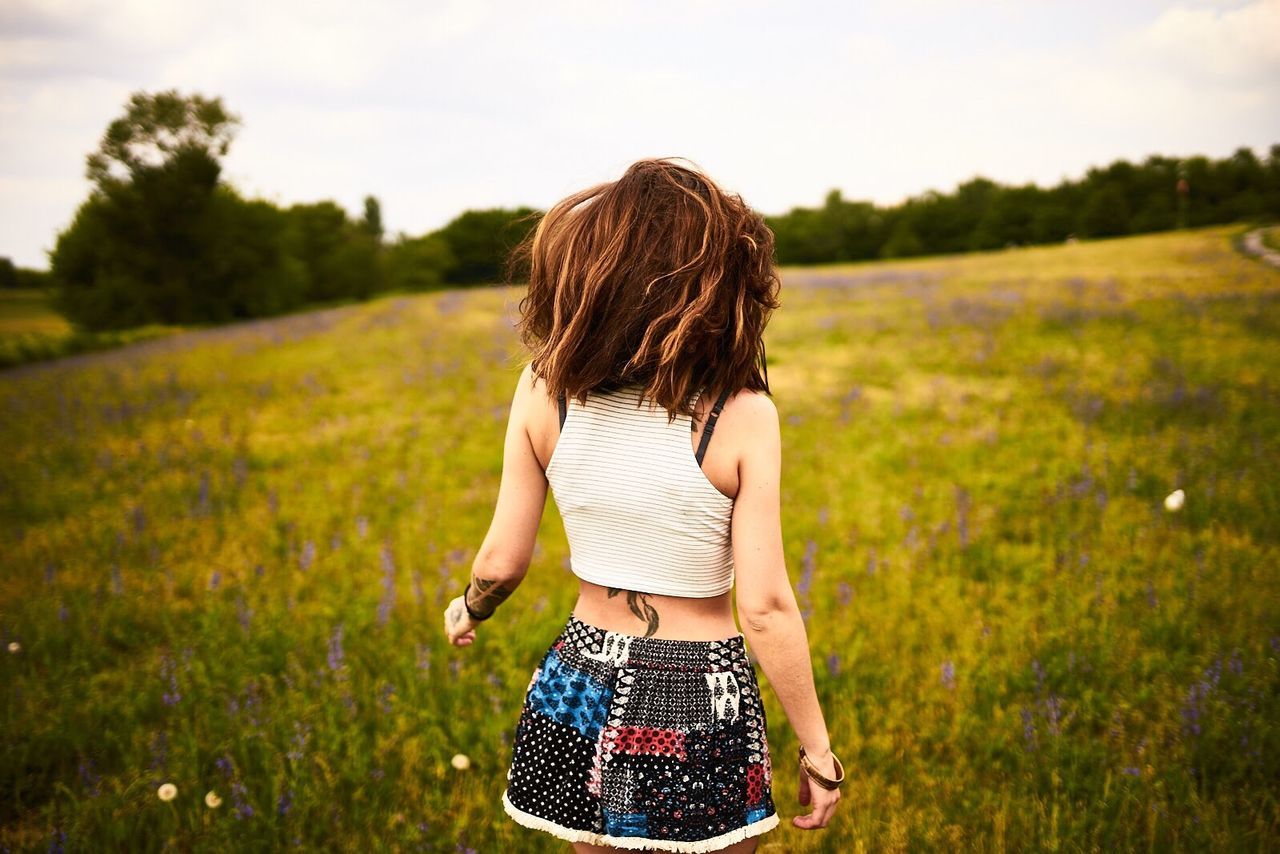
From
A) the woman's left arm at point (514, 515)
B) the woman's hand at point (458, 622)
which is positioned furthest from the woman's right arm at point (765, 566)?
the woman's hand at point (458, 622)

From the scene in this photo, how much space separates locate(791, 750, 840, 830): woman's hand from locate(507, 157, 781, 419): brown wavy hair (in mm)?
980

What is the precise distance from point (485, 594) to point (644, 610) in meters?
0.57

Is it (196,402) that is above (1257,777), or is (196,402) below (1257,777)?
above

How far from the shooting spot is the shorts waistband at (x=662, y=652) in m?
1.78

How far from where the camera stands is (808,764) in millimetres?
1795

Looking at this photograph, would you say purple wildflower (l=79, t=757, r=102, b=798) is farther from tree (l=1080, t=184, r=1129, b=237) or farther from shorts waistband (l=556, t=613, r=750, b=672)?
tree (l=1080, t=184, r=1129, b=237)

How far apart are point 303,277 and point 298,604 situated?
58033mm

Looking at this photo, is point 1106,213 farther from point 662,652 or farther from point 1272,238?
point 662,652

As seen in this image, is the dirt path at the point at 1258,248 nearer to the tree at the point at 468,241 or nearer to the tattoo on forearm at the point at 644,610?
the tattoo on forearm at the point at 644,610

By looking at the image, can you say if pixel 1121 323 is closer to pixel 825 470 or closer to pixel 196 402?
pixel 825 470

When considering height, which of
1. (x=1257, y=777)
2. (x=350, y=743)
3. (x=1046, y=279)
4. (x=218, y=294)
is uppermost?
(x=218, y=294)

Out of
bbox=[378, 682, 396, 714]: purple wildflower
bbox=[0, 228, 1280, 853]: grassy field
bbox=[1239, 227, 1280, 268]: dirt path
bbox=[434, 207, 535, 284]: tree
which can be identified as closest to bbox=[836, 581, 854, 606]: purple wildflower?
bbox=[0, 228, 1280, 853]: grassy field

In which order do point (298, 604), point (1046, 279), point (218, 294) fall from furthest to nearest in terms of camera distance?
point (218, 294) < point (1046, 279) < point (298, 604)

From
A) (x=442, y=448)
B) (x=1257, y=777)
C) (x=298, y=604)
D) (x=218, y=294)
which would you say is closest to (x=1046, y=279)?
(x=442, y=448)
